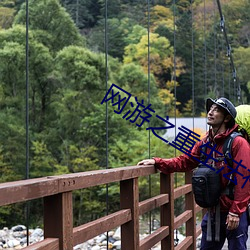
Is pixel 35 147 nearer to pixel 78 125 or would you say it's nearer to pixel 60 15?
pixel 78 125

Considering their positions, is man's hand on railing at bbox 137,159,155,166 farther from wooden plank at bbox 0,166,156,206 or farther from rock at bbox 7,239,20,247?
rock at bbox 7,239,20,247

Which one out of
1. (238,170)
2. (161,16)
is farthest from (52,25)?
(238,170)

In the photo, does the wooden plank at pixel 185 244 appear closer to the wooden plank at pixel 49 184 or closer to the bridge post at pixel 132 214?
the bridge post at pixel 132 214

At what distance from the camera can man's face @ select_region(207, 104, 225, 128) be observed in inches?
79.4

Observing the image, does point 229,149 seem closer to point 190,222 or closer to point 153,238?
point 153,238

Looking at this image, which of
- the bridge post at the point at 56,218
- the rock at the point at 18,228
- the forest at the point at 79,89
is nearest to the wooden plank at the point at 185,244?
the bridge post at the point at 56,218

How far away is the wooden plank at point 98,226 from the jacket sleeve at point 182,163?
314 mm

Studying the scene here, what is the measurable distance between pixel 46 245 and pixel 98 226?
0.36 m

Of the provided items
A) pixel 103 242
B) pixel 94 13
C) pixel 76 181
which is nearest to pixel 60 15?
pixel 94 13

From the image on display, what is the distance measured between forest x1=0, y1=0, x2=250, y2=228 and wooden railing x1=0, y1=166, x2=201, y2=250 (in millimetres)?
10952

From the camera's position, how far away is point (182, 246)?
2.86 metres

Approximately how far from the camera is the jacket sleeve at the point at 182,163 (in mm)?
2154

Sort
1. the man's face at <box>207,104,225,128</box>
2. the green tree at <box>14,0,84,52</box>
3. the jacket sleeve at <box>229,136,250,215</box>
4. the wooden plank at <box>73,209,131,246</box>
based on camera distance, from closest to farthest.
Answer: the wooden plank at <box>73,209,131,246</box> → the jacket sleeve at <box>229,136,250,215</box> → the man's face at <box>207,104,225,128</box> → the green tree at <box>14,0,84,52</box>

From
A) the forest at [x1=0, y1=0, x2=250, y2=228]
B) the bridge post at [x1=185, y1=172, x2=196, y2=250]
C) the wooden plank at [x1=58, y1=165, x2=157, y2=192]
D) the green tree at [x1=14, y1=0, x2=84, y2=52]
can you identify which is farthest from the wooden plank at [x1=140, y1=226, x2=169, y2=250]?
the green tree at [x1=14, y1=0, x2=84, y2=52]
